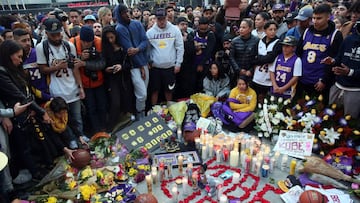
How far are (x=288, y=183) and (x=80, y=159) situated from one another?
279 cm

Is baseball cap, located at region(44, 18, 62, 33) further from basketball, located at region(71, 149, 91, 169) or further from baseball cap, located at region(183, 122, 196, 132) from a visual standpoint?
baseball cap, located at region(183, 122, 196, 132)

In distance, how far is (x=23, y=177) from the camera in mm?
3676

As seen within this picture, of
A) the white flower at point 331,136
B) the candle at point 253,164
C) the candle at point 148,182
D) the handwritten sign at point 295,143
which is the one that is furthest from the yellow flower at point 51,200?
the white flower at point 331,136

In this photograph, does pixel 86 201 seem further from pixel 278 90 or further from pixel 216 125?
pixel 278 90

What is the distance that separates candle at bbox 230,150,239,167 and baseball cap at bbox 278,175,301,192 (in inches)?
26.1

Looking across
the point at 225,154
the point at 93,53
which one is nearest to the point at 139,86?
the point at 93,53

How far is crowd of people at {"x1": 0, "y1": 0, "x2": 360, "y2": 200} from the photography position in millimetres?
3701

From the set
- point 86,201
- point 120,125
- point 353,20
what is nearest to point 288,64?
point 353,20

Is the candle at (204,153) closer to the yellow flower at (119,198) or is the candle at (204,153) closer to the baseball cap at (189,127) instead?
the baseball cap at (189,127)

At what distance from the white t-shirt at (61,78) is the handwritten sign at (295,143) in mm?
3275

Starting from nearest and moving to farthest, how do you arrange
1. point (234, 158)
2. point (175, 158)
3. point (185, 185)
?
point (185, 185) < point (234, 158) < point (175, 158)

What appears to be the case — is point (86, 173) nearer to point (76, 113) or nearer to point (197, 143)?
point (76, 113)

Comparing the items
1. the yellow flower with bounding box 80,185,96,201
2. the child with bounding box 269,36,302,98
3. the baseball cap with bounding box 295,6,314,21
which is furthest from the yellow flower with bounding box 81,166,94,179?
the baseball cap with bounding box 295,6,314,21

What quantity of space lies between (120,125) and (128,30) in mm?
1696
